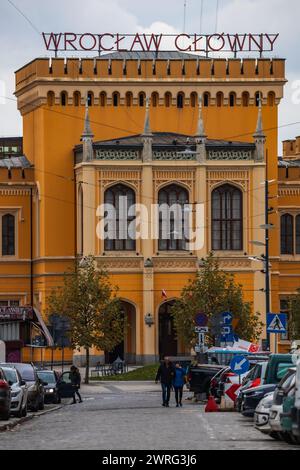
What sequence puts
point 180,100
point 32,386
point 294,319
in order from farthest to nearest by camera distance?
1. point 180,100
2. point 294,319
3. point 32,386

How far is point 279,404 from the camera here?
34969mm

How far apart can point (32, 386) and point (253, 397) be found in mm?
11004

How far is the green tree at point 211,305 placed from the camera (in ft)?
269

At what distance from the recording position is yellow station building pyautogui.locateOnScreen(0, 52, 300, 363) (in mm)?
93812

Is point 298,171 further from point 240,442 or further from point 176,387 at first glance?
point 240,442

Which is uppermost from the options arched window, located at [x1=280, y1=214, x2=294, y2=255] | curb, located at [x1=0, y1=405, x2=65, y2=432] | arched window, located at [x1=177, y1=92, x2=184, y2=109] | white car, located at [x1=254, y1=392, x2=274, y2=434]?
arched window, located at [x1=177, y1=92, x2=184, y2=109]

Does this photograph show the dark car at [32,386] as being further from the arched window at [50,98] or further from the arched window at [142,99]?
the arched window at [142,99]

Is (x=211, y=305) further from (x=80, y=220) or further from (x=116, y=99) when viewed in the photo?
(x=116, y=99)

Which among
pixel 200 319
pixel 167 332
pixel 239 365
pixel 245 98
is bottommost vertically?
pixel 239 365

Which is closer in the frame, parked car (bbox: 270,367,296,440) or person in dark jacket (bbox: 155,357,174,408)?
parked car (bbox: 270,367,296,440)

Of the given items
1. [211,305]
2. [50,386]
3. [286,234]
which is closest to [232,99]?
[286,234]

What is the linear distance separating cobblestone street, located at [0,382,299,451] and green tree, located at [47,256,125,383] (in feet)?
76.4

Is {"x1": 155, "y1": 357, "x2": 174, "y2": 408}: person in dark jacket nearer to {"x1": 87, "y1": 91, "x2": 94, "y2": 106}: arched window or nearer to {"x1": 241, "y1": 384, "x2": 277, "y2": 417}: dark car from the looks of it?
{"x1": 241, "y1": 384, "x2": 277, "y2": 417}: dark car

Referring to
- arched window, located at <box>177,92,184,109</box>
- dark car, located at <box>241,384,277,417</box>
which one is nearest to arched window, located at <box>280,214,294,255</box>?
arched window, located at <box>177,92,184,109</box>
